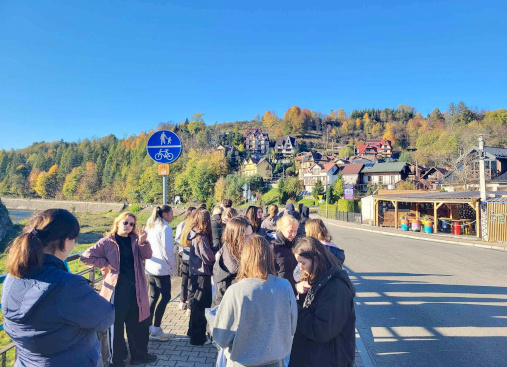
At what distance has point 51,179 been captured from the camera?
94750mm

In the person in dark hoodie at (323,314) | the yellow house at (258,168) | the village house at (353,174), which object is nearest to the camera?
the person in dark hoodie at (323,314)

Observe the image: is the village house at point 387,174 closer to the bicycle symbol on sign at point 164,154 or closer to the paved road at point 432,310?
the paved road at point 432,310

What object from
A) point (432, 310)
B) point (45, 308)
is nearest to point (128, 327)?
point (45, 308)

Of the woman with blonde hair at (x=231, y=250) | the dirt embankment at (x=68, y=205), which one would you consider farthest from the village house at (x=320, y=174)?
the woman with blonde hair at (x=231, y=250)

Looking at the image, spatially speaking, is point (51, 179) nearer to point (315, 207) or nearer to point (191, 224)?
point (315, 207)

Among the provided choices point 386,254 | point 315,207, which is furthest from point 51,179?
point 386,254

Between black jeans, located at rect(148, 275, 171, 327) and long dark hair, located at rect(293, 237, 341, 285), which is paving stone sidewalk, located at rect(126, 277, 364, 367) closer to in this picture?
black jeans, located at rect(148, 275, 171, 327)

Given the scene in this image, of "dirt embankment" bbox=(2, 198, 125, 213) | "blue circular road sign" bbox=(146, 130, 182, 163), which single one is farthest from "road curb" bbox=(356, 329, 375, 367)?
"dirt embankment" bbox=(2, 198, 125, 213)

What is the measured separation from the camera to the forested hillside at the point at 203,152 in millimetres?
62188

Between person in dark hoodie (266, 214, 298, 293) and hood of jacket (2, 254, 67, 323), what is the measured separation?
2365mm

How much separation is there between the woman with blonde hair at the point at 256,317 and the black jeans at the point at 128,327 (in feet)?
6.01

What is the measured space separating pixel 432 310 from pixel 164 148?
606cm

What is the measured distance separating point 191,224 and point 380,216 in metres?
25.4

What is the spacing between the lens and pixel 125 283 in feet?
11.2
